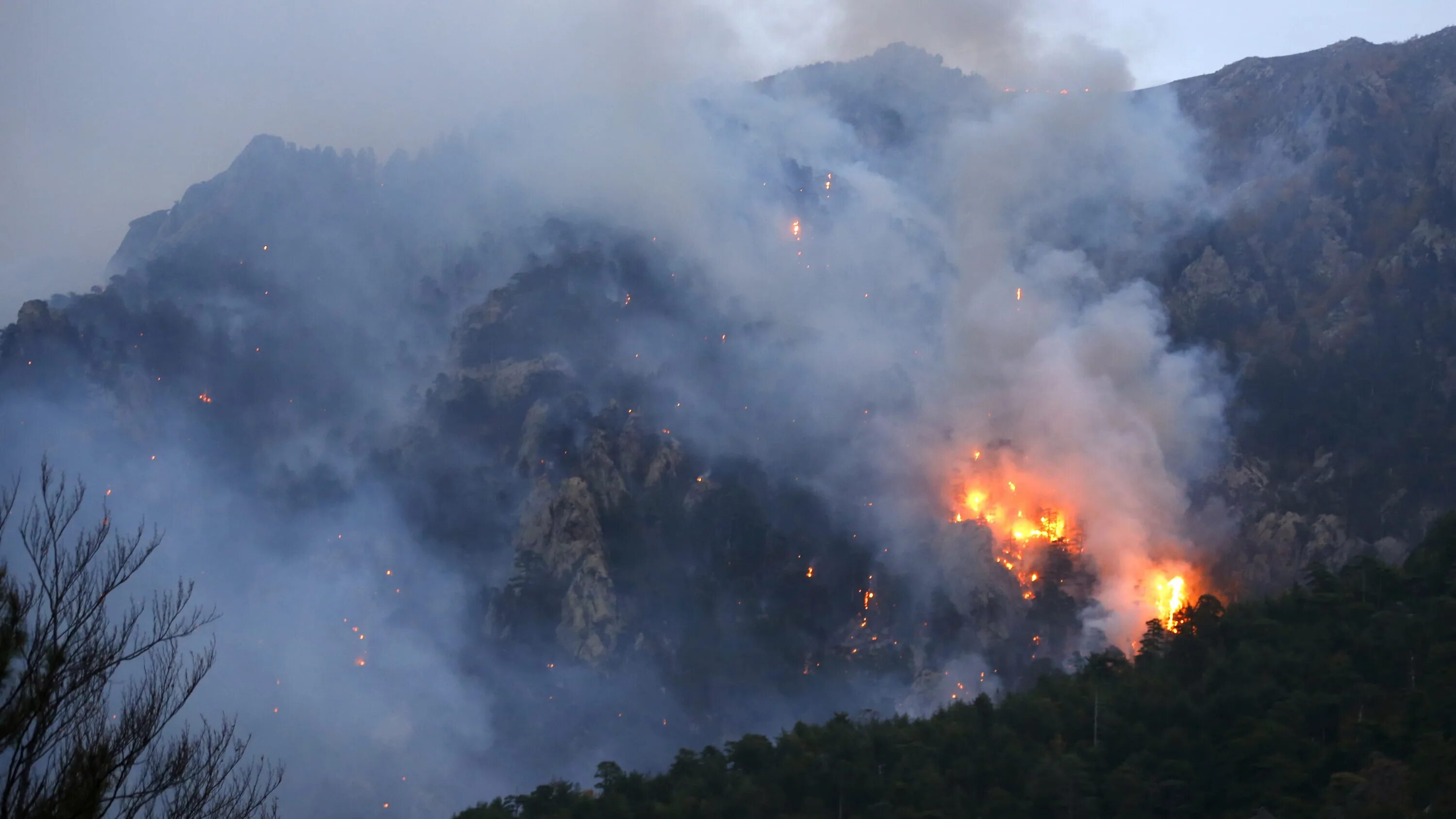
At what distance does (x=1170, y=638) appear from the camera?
94.2 meters

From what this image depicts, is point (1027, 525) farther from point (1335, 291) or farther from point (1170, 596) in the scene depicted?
point (1335, 291)

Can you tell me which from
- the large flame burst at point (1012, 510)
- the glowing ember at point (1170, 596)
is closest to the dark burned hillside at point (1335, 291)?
the glowing ember at point (1170, 596)

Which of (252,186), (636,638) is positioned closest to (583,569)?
(636,638)

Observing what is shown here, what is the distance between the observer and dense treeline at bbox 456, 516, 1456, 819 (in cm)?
6738

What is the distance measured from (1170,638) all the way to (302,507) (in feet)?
389

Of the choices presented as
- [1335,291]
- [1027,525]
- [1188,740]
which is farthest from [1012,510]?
[1188,740]

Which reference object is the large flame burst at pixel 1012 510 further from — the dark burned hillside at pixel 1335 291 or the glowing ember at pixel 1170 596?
the dark burned hillside at pixel 1335 291

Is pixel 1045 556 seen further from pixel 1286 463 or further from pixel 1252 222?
pixel 1252 222

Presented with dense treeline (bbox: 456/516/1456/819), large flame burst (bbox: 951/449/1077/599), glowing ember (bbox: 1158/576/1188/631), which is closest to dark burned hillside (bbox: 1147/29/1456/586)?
glowing ember (bbox: 1158/576/1188/631)

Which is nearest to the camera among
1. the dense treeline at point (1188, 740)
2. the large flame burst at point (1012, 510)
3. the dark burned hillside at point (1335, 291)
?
the dense treeline at point (1188, 740)

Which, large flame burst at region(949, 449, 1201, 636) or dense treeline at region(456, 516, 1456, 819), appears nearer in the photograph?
dense treeline at region(456, 516, 1456, 819)

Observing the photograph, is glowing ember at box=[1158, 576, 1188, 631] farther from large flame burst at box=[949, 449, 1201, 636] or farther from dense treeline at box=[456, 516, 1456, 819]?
dense treeline at box=[456, 516, 1456, 819]

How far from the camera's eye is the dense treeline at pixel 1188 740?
2653 inches

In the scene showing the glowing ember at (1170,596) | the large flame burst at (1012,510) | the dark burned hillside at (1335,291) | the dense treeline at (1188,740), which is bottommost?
the dense treeline at (1188,740)
